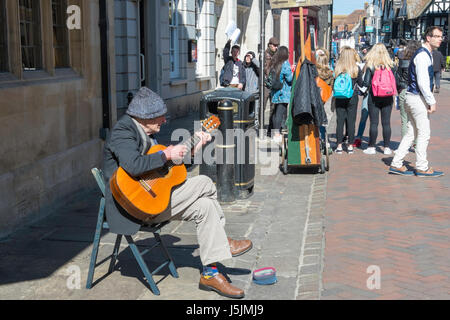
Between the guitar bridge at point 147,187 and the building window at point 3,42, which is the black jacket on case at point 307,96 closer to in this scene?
the building window at point 3,42

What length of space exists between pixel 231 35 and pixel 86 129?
8.25 meters

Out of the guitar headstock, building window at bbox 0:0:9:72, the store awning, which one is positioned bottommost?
the guitar headstock

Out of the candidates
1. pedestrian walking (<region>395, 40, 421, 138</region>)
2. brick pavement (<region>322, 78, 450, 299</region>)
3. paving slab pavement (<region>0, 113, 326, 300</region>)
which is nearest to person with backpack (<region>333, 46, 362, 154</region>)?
pedestrian walking (<region>395, 40, 421, 138</region>)

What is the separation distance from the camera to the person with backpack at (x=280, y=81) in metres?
10.6

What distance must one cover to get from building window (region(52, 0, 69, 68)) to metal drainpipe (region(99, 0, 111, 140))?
23.7 inches

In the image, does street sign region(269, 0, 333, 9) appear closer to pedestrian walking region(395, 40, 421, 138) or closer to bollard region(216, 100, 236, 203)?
pedestrian walking region(395, 40, 421, 138)

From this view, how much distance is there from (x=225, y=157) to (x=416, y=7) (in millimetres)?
46896

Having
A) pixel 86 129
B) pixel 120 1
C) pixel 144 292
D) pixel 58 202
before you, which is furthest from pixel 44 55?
pixel 120 1

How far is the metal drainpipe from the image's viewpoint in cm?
799

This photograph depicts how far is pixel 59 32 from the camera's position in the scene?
7484 mm

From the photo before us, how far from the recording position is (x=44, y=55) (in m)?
6.91

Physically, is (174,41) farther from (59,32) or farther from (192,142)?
(192,142)

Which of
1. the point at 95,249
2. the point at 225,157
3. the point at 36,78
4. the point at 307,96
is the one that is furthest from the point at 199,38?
the point at 95,249

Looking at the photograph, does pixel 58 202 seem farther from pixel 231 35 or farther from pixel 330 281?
pixel 231 35
